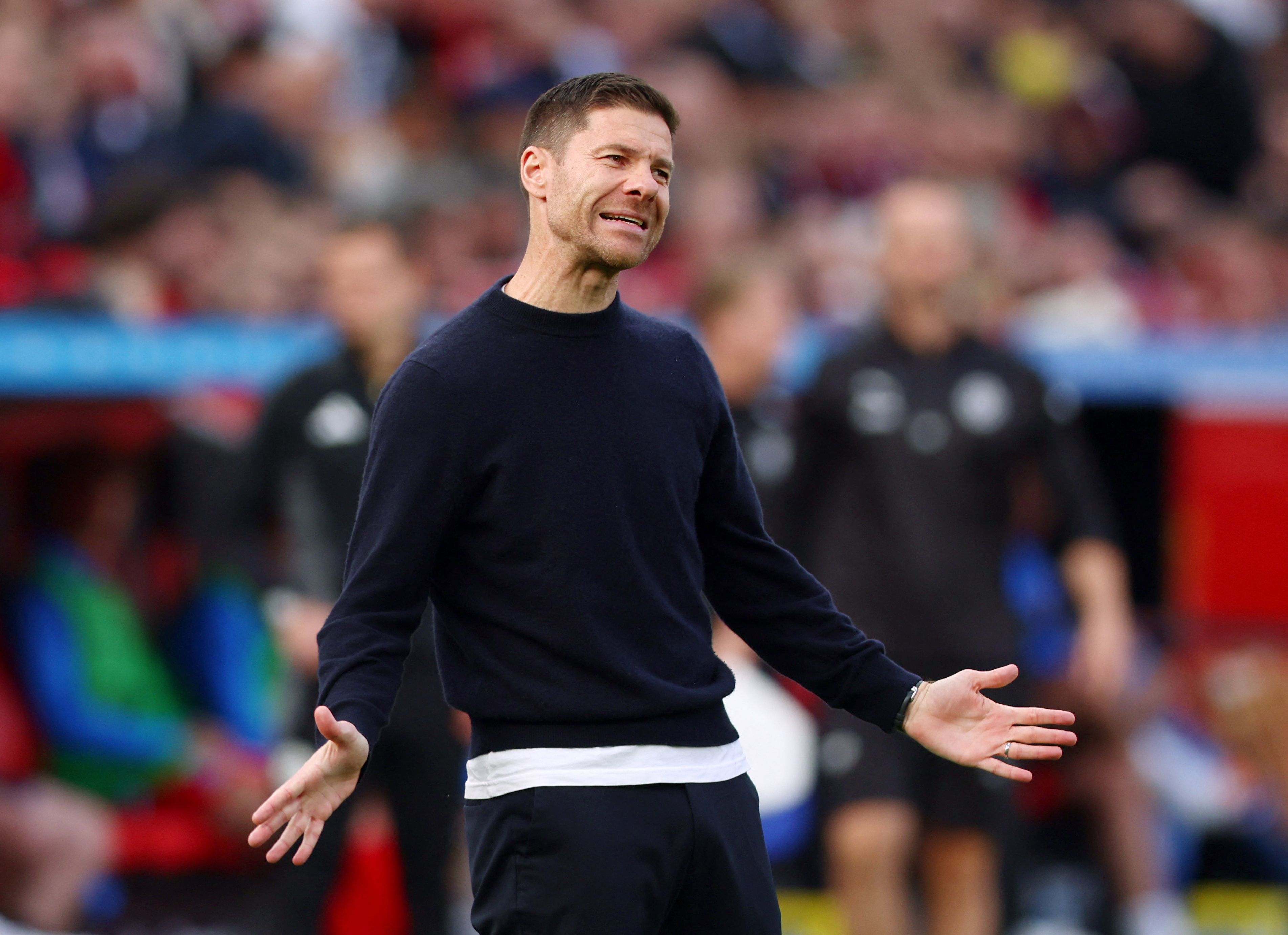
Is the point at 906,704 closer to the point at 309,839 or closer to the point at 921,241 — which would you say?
the point at 309,839

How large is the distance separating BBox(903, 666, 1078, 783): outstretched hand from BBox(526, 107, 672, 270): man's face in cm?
92

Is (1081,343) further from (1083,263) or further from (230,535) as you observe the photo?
(230,535)

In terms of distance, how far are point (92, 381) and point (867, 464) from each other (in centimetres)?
277

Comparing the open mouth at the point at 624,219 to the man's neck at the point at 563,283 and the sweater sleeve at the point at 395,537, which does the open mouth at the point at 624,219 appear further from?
the sweater sleeve at the point at 395,537

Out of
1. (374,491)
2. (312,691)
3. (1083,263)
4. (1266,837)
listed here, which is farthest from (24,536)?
(1083,263)

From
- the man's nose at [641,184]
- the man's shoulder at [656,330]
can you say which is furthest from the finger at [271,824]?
the man's nose at [641,184]

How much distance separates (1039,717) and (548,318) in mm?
1076

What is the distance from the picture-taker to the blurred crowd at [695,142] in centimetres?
760

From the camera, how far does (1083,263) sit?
10.2 m

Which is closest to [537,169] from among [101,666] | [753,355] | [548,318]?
[548,318]

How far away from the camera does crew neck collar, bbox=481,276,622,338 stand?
2.94 metres

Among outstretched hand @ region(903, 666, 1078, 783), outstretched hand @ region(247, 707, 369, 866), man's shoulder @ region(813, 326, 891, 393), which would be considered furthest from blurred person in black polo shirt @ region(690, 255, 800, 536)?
outstretched hand @ region(247, 707, 369, 866)

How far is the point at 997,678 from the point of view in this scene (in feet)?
9.73

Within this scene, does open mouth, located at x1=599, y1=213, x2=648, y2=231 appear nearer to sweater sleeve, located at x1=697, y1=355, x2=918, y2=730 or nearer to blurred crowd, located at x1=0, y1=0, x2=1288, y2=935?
sweater sleeve, located at x1=697, y1=355, x2=918, y2=730
